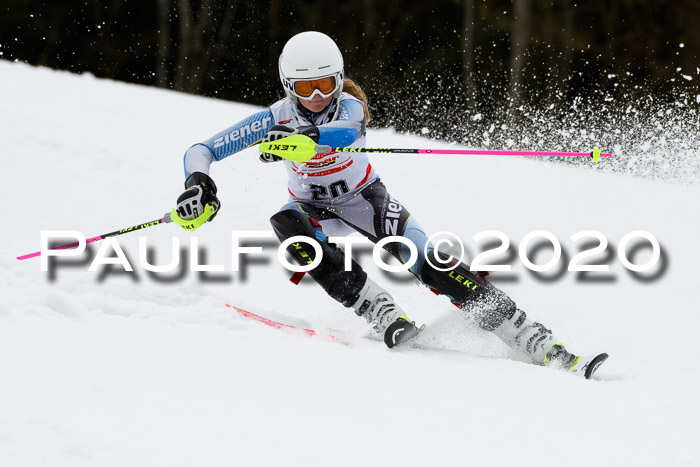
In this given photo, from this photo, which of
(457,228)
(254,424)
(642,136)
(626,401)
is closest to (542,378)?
(626,401)

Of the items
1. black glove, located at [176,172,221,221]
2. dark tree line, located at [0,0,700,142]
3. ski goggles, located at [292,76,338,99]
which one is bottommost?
black glove, located at [176,172,221,221]

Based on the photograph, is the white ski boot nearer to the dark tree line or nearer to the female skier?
the female skier

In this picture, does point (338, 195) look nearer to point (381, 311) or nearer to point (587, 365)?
point (381, 311)

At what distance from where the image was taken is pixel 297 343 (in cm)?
271

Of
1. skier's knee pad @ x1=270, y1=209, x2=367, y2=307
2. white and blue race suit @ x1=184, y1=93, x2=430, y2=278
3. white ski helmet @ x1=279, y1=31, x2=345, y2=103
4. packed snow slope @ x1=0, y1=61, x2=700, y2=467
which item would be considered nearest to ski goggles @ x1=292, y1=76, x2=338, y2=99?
white ski helmet @ x1=279, y1=31, x2=345, y2=103

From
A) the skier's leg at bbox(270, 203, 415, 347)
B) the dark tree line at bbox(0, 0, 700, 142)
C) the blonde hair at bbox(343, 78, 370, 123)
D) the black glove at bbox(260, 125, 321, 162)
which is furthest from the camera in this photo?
the dark tree line at bbox(0, 0, 700, 142)

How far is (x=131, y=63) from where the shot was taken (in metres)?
18.4

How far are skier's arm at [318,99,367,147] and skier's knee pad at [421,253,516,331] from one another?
63cm

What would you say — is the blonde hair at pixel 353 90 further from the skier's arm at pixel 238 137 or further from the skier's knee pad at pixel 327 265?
the skier's knee pad at pixel 327 265

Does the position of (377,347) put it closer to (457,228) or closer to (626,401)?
(626,401)

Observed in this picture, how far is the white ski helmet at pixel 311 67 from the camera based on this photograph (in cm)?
307

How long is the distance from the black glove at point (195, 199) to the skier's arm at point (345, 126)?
507 mm

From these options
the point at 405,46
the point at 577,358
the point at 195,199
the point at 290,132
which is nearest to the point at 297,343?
the point at 195,199

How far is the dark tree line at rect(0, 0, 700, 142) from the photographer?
16656 millimetres
